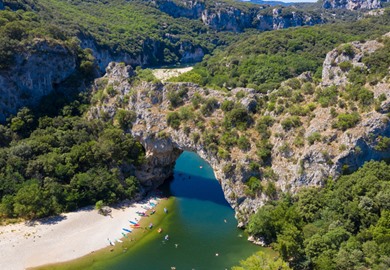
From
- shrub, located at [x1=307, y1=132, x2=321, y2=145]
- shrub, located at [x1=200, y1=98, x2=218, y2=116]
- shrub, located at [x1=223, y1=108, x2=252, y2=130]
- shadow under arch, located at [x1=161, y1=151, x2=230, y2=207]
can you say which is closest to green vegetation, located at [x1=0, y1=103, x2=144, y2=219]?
shadow under arch, located at [x1=161, y1=151, x2=230, y2=207]

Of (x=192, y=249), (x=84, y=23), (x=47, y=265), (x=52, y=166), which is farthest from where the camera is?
(x=84, y=23)

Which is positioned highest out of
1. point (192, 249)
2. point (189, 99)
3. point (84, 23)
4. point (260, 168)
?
point (84, 23)

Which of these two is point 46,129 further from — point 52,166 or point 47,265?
point 47,265

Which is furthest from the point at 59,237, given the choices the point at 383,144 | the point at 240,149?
the point at 383,144

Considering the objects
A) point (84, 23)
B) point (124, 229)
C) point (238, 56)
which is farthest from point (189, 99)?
point (84, 23)

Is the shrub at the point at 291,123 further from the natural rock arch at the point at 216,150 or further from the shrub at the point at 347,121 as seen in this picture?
the shrub at the point at 347,121

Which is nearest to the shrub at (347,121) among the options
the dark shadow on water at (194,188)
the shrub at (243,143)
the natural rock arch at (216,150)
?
the natural rock arch at (216,150)
